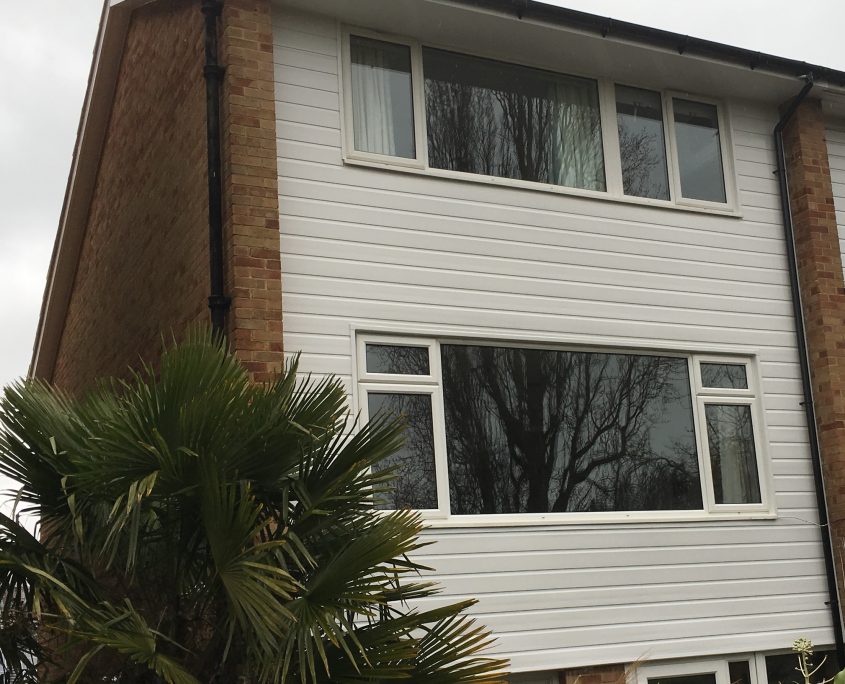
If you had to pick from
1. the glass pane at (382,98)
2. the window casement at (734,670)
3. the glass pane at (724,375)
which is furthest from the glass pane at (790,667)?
the glass pane at (382,98)

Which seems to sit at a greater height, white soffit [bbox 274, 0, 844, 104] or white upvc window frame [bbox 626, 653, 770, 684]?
white soffit [bbox 274, 0, 844, 104]

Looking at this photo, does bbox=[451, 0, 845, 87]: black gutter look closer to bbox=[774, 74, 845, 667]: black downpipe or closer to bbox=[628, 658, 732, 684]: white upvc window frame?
bbox=[774, 74, 845, 667]: black downpipe

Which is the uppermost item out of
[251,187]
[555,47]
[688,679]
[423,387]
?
[555,47]

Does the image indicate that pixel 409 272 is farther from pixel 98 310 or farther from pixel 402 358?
pixel 98 310

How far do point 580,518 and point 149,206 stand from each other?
16.8 ft

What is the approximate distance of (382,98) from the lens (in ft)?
31.6

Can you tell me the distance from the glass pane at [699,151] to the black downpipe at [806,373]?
68cm

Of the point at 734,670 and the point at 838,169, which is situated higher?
the point at 838,169

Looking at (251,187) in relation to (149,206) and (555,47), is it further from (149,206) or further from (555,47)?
(555,47)

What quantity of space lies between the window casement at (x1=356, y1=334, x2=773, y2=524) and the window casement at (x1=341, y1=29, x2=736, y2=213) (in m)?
1.62

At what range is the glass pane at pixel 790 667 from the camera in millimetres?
10234

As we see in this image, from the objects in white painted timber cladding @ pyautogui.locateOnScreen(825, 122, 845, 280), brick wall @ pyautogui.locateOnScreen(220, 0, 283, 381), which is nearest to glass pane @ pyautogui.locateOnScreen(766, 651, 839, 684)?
white painted timber cladding @ pyautogui.locateOnScreen(825, 122, 845, 280)

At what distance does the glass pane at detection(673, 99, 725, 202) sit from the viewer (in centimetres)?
1109

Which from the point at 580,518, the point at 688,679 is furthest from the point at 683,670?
the point at 580,518
